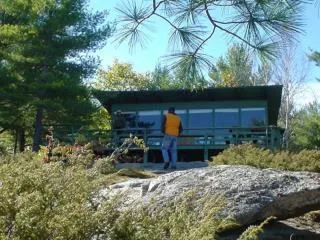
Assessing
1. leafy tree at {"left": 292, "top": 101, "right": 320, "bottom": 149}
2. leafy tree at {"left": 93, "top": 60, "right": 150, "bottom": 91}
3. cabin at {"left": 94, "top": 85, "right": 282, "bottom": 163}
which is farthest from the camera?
leafy tree at {"left": 93, "top": 60, "right": 150, "bottom": 91}

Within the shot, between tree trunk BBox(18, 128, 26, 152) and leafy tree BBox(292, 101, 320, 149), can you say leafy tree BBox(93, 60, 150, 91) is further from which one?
tree trunk BBox(18, 128, 26, 152)

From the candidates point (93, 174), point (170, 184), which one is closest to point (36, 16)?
point (170, 184)

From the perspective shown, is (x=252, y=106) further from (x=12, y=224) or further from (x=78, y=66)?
(x=12, y=224)

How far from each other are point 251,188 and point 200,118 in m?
17.7

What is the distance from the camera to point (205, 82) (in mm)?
4617

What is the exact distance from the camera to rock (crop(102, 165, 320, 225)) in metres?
6.24

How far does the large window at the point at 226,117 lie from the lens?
23.9m

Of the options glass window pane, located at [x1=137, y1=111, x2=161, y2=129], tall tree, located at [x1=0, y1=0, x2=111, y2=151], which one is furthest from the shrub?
glass window pane, located at [x1=137, y1=111, x2=161, y2=129]

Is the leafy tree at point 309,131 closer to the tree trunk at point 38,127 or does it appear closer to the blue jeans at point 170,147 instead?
the tree trunk at point 38,127

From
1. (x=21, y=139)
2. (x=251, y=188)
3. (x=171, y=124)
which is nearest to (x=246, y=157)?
(x=251, y=188)

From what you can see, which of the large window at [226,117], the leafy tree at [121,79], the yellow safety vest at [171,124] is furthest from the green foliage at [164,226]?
the leafy tree at [121,79]

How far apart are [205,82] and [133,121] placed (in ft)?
65.9

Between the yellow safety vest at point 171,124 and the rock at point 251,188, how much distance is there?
21.7 ft

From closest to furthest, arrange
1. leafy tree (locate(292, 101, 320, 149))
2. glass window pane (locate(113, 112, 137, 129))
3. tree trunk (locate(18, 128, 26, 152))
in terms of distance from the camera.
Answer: glass window pane (locate(113, 112, 137, 129)) → tree trunk (locate(18, 128, 26, 152)) → leafy tree (locate(292, 101, 320, 149))
